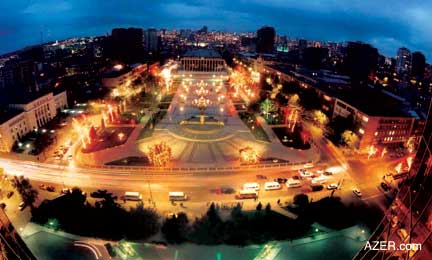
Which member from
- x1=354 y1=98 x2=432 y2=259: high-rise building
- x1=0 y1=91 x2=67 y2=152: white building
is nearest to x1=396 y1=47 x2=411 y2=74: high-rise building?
x1=0 y1=91 x2=67 y2=152: white building

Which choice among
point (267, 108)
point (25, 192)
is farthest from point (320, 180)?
point (25, 192)

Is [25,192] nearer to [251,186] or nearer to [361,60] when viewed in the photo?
[251,186]

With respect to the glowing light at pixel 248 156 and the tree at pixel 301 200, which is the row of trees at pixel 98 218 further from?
the glowing light at pixel 248 156

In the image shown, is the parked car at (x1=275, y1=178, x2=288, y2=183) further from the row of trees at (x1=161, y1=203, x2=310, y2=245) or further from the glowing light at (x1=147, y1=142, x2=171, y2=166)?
the glowing light at (x1=147, y1=142, x2=171, y2=166)

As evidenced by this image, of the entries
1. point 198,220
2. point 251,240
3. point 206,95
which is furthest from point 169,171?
point 206,95

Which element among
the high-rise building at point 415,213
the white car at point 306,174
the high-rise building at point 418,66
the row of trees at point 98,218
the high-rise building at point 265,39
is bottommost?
the row of trees at point 98,218

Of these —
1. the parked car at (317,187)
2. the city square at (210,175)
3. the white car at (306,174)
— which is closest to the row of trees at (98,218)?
the city square at (210,175)

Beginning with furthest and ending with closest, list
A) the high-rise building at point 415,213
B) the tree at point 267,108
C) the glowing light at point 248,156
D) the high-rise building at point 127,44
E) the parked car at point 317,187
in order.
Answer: the high-rise building at point 127,44 < the tree at point 267,108 < the glowing light at point 248,156 < the parked car at point 317,187 < the high-rise building at point 415,213
